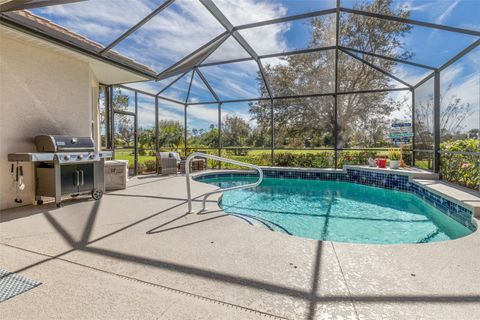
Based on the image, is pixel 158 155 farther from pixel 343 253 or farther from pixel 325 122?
pixel 343 253

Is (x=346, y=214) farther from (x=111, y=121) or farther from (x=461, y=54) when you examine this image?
(x=111, y=121)

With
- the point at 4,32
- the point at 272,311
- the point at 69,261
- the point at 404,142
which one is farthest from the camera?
the point at 404,142

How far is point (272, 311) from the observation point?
178cm

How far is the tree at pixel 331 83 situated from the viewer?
8.87 metres

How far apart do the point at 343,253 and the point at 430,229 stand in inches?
115

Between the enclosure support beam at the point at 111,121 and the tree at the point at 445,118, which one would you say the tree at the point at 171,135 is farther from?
the tree at the point at 445,118

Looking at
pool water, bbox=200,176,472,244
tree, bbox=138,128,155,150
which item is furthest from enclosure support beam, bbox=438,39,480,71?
tree, bbox=138,128,155,150

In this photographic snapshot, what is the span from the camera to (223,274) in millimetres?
2275

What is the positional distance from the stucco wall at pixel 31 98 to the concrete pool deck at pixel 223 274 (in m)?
1.82

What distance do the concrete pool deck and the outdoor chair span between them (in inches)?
234

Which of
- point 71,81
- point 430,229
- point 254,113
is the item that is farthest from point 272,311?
point 254,113

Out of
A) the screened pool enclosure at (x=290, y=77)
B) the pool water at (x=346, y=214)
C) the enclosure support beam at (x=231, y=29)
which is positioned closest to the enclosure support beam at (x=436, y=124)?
the screened pool enclosure at (x=290, y=77)

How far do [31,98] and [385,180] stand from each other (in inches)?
371

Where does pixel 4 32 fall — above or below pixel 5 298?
above
